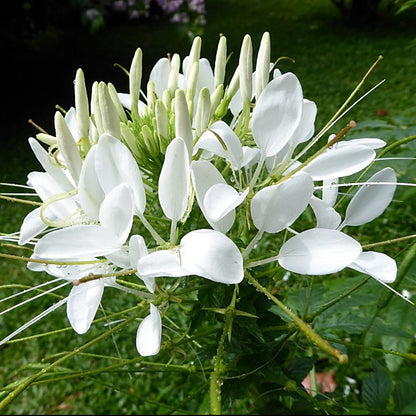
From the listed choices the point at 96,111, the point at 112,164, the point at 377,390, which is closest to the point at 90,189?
the point at 112,164

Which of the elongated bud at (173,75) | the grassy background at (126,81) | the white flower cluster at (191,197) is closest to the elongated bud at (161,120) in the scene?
the white flower cluster at (191,197)

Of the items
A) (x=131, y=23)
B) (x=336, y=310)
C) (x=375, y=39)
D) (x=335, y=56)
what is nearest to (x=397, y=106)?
(x=335, y=56)

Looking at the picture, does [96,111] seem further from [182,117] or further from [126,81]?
[126,81]

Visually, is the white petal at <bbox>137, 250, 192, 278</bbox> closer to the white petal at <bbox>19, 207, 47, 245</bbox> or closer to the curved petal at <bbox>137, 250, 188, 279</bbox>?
the curved petal at <bbox>137, 250, 188, 279</bbox>

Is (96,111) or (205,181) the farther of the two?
(96,111)

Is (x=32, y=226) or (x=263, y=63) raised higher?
(x=263, y=63)
